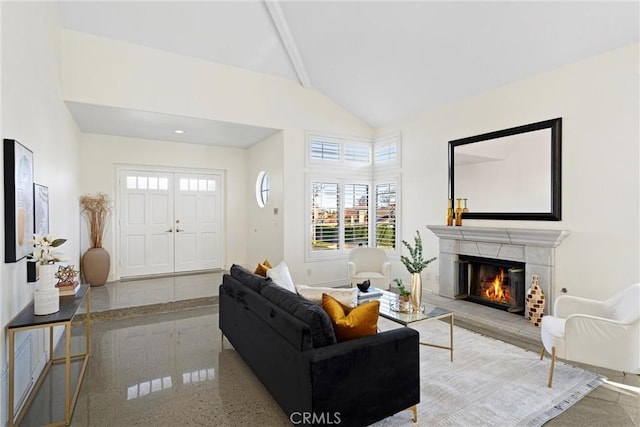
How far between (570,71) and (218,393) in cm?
476

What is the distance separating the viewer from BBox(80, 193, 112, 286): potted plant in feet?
18.7

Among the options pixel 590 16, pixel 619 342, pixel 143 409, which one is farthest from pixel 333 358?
pixel 590 16

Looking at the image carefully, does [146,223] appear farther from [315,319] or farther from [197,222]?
[315,319]

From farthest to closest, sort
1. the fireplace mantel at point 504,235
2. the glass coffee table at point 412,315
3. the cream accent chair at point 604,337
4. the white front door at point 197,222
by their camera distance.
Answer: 1. the white front door at point 197,222
2. the fireplace mantel at point 504,235
3. the glass coffee table at point 412,315
4. the cream accent chair at point 604,337

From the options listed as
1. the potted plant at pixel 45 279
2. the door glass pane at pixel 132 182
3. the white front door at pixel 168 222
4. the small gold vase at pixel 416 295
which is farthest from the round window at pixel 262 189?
the potted plant at pixel 45 279

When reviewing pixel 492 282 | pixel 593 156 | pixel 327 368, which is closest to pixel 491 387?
pixel 327 368

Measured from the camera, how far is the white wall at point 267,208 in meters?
6.00

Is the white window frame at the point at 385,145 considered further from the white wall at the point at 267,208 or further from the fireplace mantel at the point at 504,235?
the white wall at the point at 267,208

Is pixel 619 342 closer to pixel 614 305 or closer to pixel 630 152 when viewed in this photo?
pixel 614 305

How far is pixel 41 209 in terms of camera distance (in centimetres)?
300

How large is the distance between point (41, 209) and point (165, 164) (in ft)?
12.8

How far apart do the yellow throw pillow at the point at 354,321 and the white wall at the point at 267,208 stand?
3.68 meters

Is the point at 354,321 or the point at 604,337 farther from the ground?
the point at 354,321

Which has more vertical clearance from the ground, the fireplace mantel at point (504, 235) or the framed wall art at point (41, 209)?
the framed wall art at point (41, 209)
